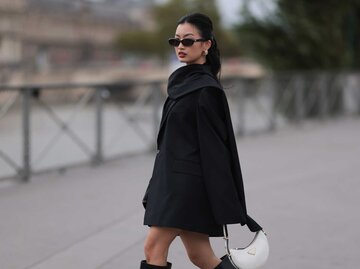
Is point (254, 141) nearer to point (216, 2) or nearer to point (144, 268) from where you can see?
point (144, 268)

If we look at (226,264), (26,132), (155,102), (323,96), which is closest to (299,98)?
(323,96)

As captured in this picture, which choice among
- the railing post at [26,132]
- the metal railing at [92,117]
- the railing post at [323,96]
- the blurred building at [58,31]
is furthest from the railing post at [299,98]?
the blurred building at [58,31]

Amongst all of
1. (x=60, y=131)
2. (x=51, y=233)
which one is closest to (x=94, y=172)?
(x=60, y=131)

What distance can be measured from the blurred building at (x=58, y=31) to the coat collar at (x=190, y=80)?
49458 millimetres

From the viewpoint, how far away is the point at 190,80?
3191 millimetres

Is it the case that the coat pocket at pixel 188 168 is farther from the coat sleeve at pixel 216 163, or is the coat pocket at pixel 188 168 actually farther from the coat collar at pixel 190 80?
the coat collar at pixel 190 80

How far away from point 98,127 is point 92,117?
0.16m

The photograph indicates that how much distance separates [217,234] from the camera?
3207 mm

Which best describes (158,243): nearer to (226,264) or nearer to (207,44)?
(226,264)

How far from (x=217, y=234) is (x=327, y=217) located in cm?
286

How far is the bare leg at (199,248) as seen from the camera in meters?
3.29

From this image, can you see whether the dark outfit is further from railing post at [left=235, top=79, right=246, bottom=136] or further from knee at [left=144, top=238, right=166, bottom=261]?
railing post at [left=235, top=79, right=246, bottom=136]

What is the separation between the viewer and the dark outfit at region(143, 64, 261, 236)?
3094 mm

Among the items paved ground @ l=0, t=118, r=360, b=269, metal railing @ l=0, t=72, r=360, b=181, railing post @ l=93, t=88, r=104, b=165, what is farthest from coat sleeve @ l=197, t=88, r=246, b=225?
railing post @ l=93, t=88, r=104, b=165
